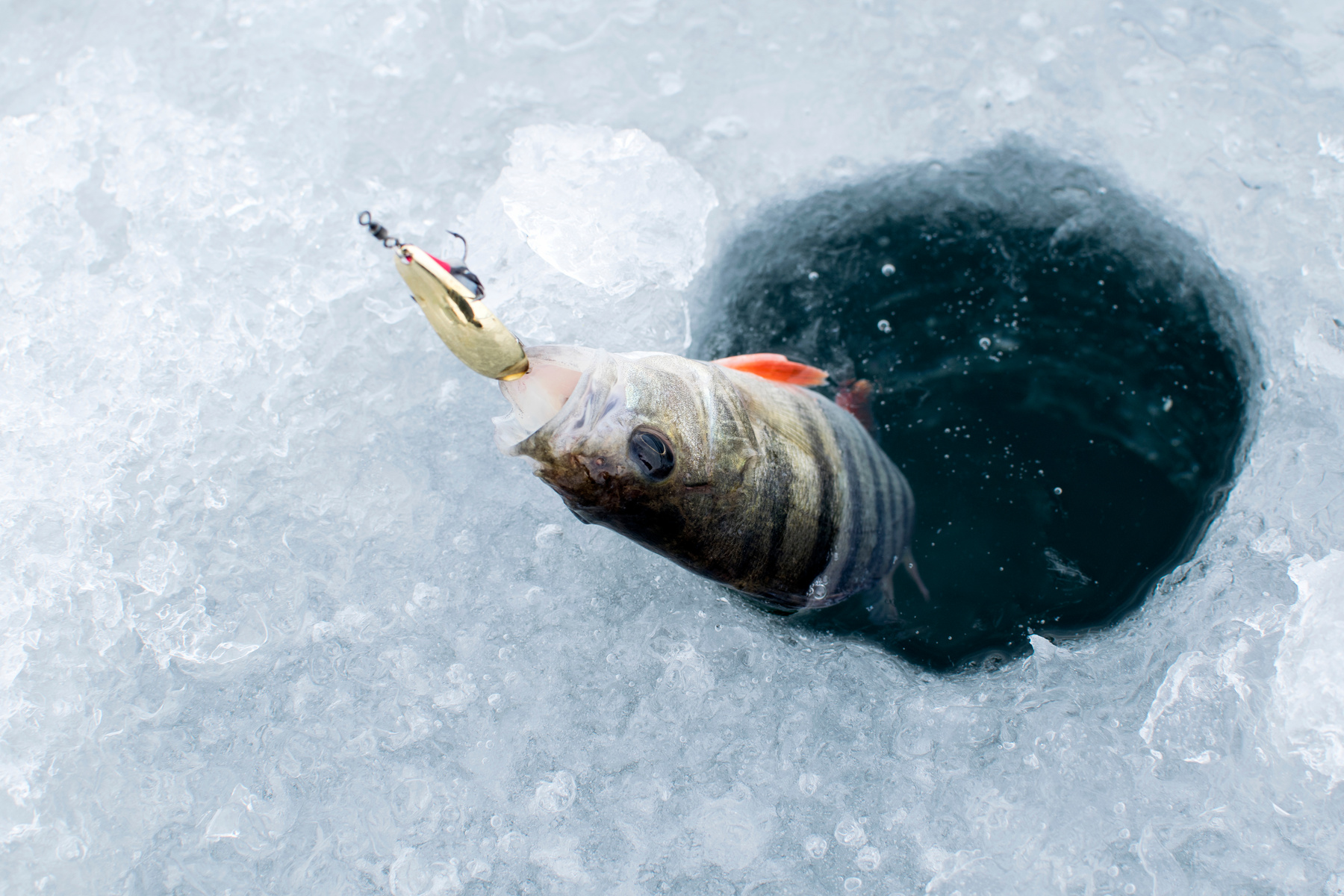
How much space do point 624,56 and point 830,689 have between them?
248 centimetres

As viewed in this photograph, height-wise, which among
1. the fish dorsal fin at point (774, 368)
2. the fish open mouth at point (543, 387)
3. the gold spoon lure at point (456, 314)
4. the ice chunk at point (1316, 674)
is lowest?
the ice chunk at point (1316, 674)

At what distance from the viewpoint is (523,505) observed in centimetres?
288

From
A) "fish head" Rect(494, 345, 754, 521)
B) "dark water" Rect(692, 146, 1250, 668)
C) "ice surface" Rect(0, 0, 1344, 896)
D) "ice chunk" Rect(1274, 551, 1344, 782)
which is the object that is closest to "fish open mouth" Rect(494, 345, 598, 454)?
"fish head" Rect(494, 345, 754, 521)

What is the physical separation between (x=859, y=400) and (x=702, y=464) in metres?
1.45

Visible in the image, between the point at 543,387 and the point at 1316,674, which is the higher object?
the point at 543,387

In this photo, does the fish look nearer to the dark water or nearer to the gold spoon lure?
the gold spoon lure

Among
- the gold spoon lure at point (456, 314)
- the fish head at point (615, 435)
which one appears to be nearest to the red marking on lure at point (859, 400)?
the fish head at point (615, 435)

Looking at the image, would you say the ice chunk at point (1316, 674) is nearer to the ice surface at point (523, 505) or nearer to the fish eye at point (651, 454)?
the ice surface at point (523, 505)

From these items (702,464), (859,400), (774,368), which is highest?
(702,464)

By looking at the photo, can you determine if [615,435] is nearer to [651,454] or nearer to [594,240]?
[651,454]

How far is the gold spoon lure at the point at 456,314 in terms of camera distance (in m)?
1.62

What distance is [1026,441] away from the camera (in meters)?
3.47

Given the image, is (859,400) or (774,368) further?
(859,400)

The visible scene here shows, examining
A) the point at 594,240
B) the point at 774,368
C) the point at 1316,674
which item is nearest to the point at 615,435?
the point at 774,368
